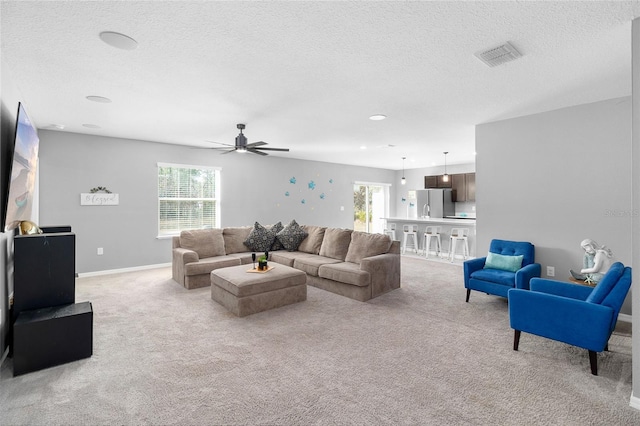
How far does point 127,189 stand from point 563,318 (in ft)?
21.8

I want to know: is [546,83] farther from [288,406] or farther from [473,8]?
[288,406]

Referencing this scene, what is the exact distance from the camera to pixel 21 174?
2.82 meters

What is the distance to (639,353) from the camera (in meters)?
2.08

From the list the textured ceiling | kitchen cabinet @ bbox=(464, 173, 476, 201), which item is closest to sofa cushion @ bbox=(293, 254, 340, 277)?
the textured ceiling

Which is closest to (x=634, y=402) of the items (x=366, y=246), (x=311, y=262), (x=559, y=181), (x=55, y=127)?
(x=559, y=181)

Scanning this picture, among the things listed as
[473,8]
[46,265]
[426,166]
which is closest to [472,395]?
[473,8]

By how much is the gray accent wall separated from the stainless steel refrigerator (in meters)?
4.25

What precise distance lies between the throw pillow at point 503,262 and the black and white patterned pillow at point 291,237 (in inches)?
123

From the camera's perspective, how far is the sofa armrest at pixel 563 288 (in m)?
2.95

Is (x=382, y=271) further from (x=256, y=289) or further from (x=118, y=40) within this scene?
(x=118, y=40)

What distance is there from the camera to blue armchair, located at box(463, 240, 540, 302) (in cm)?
378

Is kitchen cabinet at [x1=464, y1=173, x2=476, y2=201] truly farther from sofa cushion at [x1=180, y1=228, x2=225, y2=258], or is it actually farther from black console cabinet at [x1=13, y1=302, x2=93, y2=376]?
black console cabinet at [x1=13, y1=302, x2=93, y2=376]

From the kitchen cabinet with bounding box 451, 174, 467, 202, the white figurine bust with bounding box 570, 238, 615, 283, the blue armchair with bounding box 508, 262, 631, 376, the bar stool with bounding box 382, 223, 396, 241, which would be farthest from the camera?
the kitchen cabinet with bounding box 451, 174, 467, 202

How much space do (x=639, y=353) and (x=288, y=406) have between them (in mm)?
2318
